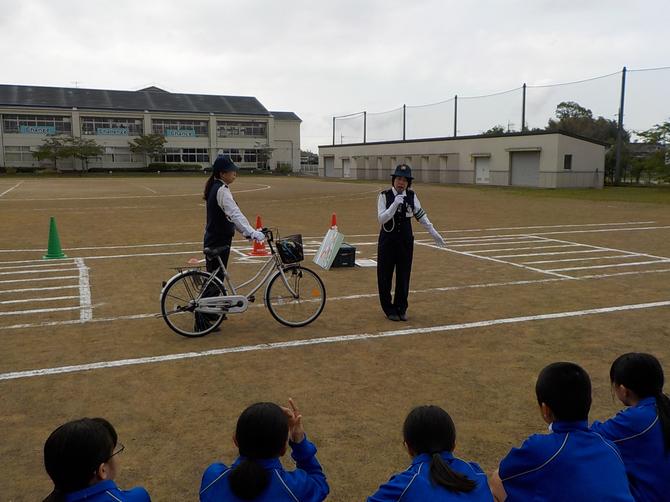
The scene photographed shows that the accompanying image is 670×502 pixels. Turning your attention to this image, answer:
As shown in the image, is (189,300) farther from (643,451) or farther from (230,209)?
(643,451)

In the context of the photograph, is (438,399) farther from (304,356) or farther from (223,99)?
(223,99)

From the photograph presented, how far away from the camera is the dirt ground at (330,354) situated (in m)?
3.97

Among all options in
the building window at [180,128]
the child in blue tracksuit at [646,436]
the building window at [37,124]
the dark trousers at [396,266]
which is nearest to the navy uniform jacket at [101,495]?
the child in blue tracksuit at [646,436]

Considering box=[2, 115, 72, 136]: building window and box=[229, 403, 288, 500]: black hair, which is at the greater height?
box=[2, 115, 72, 136]: building window

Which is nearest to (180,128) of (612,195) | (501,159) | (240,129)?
(240,129)

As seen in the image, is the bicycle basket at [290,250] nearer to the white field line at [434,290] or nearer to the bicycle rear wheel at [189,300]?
the bicycle rear wheel at [189,300]

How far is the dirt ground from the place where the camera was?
13.0 ft

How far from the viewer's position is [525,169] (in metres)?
45.2

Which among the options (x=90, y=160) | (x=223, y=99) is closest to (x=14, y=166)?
(x=90, y=160)

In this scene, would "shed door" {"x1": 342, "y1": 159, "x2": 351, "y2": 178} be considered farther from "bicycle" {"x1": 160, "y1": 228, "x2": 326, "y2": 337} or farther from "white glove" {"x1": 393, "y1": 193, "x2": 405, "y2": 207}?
"bicycle" {"x1": 160, "y1": 228, "x2": 326, "y2": 337}

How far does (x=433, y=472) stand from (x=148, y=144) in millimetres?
78173

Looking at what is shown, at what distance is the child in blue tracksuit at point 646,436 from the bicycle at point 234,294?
4.32 meters

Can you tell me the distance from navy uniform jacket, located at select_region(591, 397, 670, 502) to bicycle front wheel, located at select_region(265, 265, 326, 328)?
445cm

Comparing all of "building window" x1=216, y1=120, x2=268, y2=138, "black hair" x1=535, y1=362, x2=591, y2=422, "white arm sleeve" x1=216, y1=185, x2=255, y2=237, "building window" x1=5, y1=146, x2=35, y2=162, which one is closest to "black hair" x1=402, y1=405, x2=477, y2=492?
"black hair" x1=535, y1=362, x2=591, y2=422
